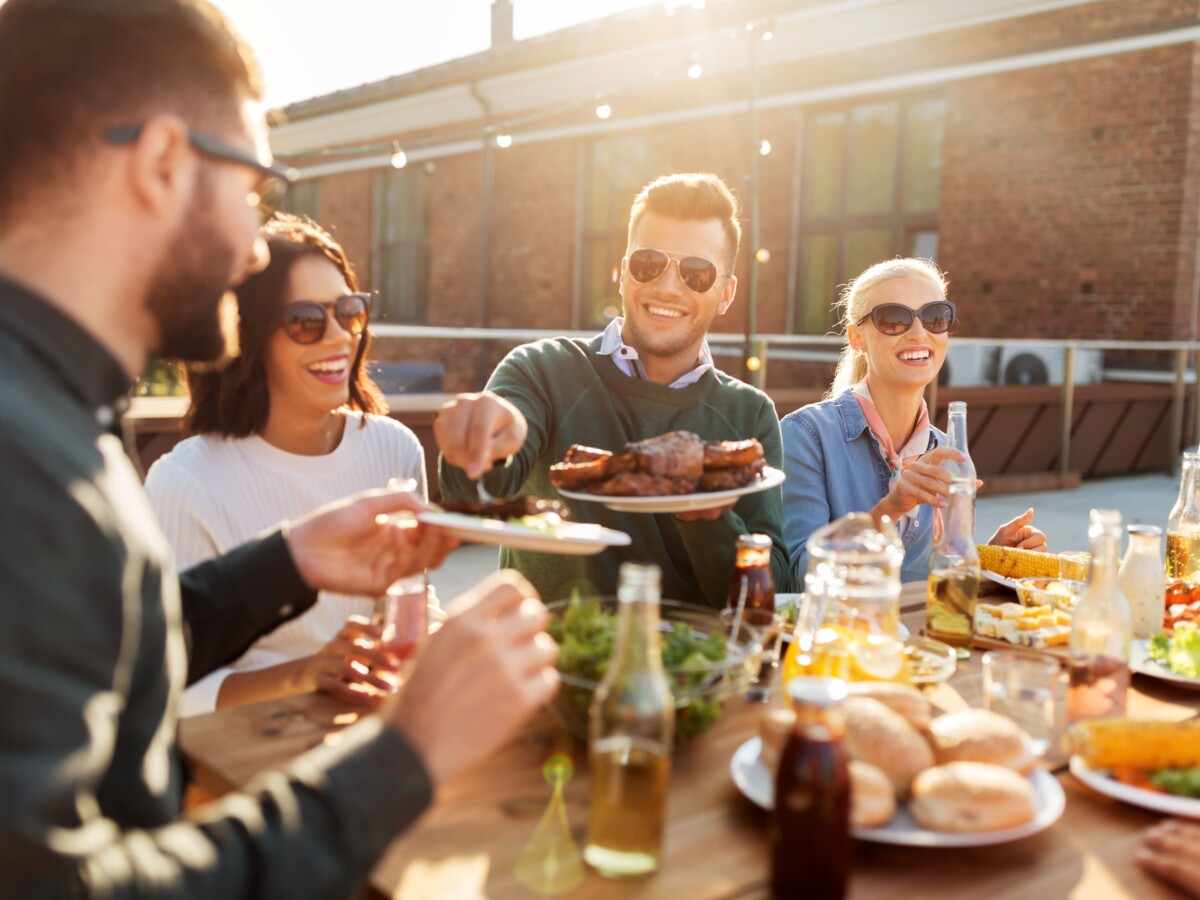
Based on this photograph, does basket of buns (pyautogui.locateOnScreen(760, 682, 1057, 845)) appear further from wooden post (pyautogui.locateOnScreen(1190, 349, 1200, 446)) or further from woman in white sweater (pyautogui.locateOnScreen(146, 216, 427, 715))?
wooden post (pyautogui.locateOnScreen(1190, 349, 1200, 446))

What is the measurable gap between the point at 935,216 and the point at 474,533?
10998 mm

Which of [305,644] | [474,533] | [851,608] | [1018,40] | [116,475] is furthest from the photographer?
[1018,40]

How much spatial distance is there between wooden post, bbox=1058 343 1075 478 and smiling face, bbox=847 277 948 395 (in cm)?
634

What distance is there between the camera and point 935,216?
11.5m

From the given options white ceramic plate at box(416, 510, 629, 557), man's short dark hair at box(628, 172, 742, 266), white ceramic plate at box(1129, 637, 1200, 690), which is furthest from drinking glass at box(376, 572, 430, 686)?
man's short dark hair at box(628, 172, 742, 266)

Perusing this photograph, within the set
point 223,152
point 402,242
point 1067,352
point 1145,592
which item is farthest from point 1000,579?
point 402,242

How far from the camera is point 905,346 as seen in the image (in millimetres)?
3311

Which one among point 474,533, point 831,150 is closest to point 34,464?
point 474,533

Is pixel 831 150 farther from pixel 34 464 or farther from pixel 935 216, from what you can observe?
pixel 34 464

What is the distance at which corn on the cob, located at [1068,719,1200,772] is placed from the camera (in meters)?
1.52

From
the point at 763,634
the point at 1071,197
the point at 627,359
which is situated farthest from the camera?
the point at 1071,197

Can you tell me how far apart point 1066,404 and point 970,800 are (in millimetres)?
8629

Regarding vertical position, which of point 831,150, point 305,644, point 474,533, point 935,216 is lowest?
point 305,644

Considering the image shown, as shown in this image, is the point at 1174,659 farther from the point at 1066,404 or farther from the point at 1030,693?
the point at 1066,404
